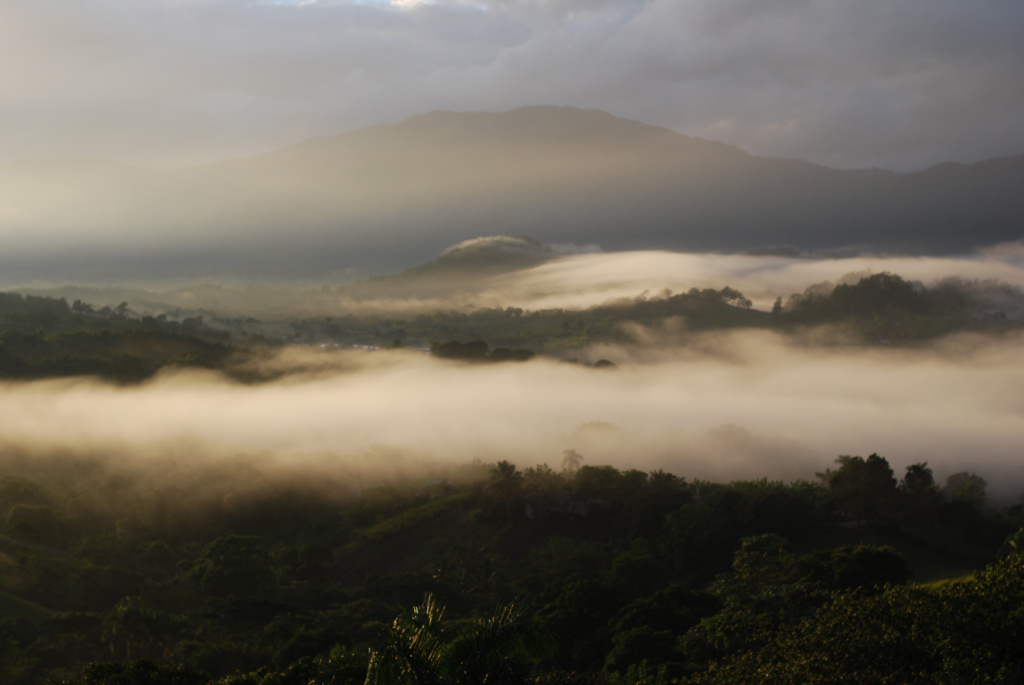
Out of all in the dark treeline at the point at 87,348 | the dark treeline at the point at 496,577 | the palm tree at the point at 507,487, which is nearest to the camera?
the dark treeline at the point at 496,577

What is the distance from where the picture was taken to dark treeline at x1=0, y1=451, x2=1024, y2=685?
62.5 feet

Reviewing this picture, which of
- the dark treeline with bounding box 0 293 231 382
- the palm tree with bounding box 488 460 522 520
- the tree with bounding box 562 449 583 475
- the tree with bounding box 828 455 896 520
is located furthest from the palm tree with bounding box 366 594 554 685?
the dark treeline with bounding box 0 293 231 382

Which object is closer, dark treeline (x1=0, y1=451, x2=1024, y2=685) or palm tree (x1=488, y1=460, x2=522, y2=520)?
dark treeline (x1=0, y1=451, x2=1024, y2=685)

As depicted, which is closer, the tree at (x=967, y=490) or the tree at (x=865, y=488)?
the tree at (x=865, y=488)

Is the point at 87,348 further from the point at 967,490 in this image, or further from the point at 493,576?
the point at 967,490

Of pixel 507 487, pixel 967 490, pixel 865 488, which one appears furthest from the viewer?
pixel 967 490

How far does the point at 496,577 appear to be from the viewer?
156ft

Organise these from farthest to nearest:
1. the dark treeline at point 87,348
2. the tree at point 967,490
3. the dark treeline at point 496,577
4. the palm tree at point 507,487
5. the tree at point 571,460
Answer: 1. the dark treeline at point 87,348
2. the tree at point 571,460
3. the palm tree at point 507,487
4. the tree at point 967,490
5. the dark treeline at point 496,577

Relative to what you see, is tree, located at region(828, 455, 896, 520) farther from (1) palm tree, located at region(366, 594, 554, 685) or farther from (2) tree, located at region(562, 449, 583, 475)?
(1) palm tree, located at region(366, 594, 554, 685)

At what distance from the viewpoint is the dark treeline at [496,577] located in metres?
19.1

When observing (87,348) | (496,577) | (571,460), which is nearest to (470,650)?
(496,577)

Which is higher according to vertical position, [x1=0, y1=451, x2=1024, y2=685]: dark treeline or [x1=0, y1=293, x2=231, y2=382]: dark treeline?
[x1=0, y1=293, x2=231, y2=382]: dark treeline

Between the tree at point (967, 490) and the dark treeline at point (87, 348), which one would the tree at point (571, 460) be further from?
the dark treeline at point (87, 348)

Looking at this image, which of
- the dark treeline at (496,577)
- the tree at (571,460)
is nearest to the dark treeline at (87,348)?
the dark treeline at (496,577)
